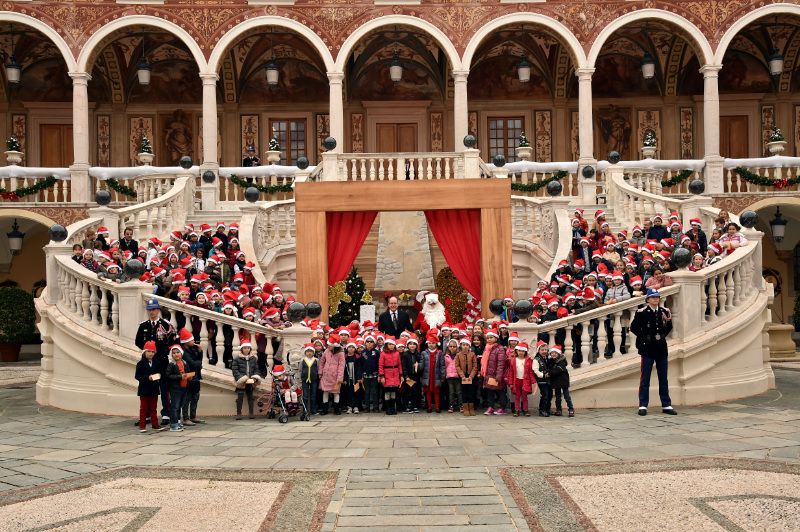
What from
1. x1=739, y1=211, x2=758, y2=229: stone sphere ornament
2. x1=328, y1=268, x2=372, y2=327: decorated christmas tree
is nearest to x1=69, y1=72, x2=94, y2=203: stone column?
x1=328, y1=268, x2=372, y2=327: decorated christmas tree

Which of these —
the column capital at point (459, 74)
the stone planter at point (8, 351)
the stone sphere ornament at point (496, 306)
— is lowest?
the stone planter at point (8, 351)

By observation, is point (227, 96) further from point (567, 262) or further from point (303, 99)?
point (567, 262)

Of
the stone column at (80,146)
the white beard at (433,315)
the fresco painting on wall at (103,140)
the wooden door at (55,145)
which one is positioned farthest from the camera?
the fresco painting on wall at (103,140)

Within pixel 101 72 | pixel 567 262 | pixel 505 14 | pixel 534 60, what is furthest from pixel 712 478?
pixel 101 72

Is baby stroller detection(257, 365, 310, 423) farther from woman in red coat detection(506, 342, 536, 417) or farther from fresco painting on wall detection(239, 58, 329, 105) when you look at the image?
fresco painting on wall detection(239, 58, 329, 105)

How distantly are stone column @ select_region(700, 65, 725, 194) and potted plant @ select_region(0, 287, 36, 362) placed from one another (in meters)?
18.7

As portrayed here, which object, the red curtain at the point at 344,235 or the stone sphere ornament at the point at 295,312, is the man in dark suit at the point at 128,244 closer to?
the red curtain at the point at 344,235

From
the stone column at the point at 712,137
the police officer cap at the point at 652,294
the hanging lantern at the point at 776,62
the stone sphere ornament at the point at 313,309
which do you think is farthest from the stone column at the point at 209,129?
A: the hanging lantern at the point at 776,62

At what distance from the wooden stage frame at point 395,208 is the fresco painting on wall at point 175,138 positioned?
1504 centimetres

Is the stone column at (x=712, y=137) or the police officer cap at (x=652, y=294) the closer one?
the police officer cap at (x=652, y=294)

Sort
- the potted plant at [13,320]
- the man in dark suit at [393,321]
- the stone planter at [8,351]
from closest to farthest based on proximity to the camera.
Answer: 1. the man in dark suit at [393,321]
2. the potted plant at [13,320]
3. the stone planter at [8,351]

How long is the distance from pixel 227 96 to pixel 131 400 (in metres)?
17.1

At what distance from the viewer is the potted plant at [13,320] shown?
1942 cm

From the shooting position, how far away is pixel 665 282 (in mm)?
11062
